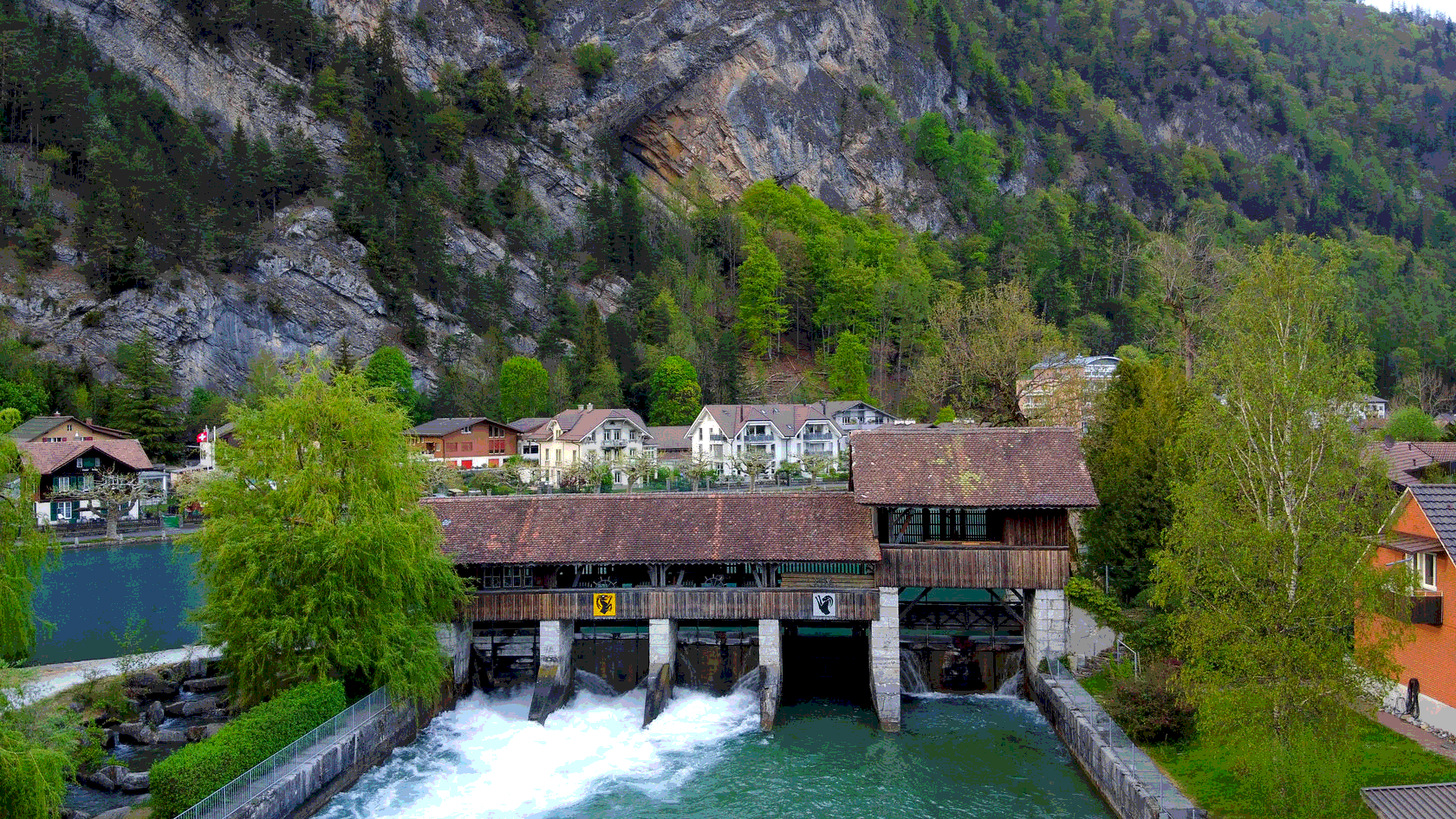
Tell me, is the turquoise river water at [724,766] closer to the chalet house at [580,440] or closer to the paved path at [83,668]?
the paved path at [83,668]

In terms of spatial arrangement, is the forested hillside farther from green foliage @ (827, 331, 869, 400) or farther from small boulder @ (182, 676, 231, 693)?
small boulder @ (182, 676, 231, 693)

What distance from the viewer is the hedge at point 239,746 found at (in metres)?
16.4

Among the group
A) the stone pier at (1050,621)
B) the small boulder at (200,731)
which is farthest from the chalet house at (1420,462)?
the small boulder at (200,731)

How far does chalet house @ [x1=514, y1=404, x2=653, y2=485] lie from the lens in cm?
7169

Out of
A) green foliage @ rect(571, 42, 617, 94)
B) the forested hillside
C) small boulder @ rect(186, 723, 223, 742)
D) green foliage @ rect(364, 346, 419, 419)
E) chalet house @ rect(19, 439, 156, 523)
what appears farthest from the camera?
green foliage @ rect(571, 42, 617, 94)

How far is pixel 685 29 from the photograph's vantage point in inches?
4481

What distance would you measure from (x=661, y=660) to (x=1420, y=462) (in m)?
30.7

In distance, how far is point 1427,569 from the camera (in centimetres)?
1927

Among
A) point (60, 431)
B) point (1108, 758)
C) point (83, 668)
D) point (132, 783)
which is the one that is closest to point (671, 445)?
point (60, 431)

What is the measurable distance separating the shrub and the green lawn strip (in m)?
0.24

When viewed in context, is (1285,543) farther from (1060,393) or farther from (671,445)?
(671,445)

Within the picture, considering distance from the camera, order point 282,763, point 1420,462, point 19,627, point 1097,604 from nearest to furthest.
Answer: point 282,763 → point 19,627 → point 1097,604 → point 1420,462

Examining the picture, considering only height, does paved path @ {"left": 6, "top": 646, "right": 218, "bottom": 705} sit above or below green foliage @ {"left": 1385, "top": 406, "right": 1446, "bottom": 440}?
below

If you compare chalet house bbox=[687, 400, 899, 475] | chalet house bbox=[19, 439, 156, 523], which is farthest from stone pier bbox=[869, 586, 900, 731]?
chalet house bbox=[19, 439, 156, 523]
